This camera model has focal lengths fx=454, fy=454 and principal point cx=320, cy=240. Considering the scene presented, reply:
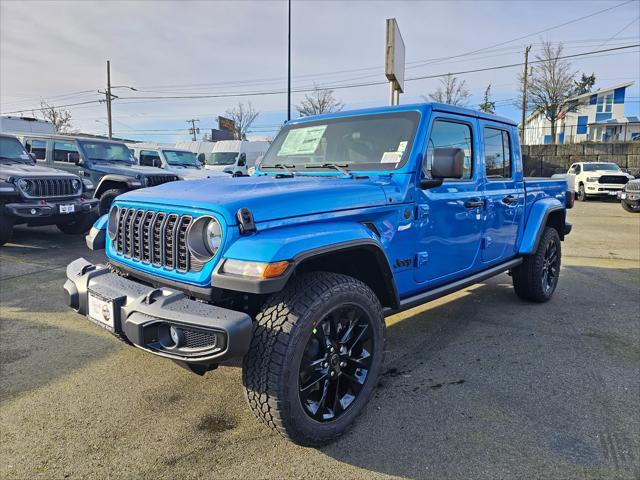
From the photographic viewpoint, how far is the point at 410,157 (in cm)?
315

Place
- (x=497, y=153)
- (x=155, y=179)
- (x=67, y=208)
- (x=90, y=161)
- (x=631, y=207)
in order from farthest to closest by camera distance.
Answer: (x=631, y=207), (x=90, y=161), (x=155, y=179), (x=67, y=208), (x=497, y=153)

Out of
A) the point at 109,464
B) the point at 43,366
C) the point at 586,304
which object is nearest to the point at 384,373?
the point at 109,464

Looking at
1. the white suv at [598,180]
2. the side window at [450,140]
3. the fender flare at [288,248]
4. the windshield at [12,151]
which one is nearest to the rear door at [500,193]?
the side window at [450,140]

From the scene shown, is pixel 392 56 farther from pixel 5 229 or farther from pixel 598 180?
pixel 598 180

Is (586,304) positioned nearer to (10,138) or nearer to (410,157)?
(410,157)

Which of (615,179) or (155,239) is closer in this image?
(155,239)

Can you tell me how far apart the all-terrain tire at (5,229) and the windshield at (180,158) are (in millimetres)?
6136

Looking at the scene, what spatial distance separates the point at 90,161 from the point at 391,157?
862 centimetres

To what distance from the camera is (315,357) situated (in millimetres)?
2451

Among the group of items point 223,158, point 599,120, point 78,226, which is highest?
point 599,120

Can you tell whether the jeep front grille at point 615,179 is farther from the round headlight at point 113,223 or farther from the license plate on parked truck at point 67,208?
the round headlight at point 113,223

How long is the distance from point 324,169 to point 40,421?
8.03 feet

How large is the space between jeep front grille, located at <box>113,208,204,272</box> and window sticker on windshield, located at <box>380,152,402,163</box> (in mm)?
1486

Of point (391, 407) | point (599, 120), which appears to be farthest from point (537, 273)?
point (599, 120)
